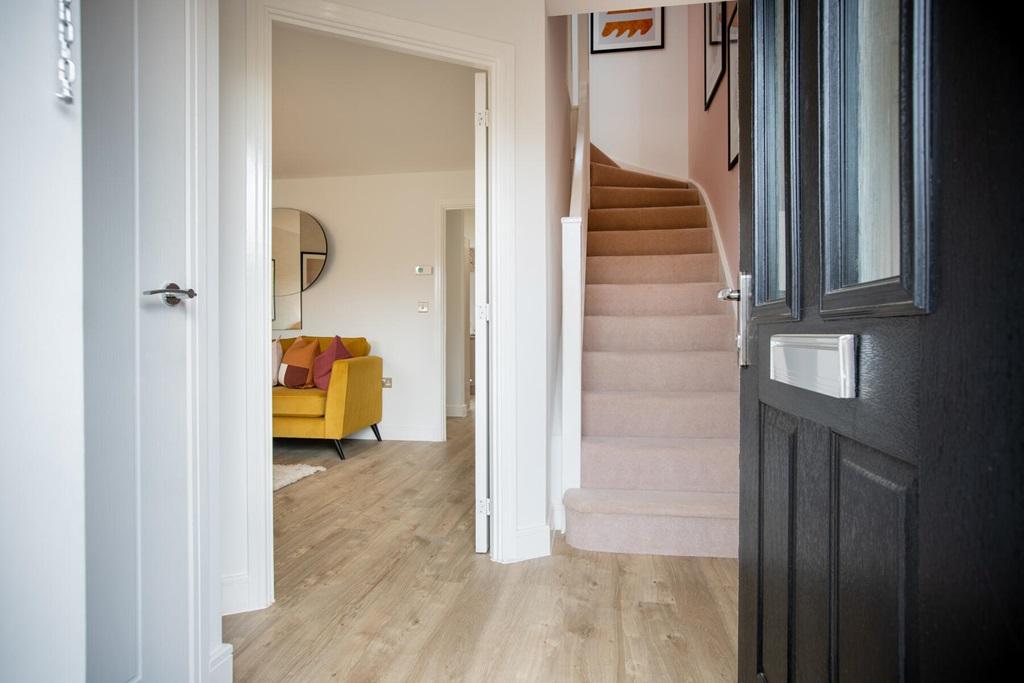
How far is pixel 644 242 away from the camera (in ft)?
13.2

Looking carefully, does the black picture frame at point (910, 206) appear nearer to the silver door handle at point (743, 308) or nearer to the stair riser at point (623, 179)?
the silver door handle at point (743, 308)

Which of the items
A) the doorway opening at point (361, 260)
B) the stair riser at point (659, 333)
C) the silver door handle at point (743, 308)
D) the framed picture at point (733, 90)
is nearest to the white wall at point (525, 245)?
the doorway opening at point (361, 260)

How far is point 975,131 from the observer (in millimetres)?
422

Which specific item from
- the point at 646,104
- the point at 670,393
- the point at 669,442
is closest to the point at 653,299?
the point at 670,393

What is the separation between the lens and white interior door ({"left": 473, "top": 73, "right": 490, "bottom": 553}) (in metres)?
2.36

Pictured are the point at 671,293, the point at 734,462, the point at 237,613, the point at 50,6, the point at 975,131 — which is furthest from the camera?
the point at 671,293

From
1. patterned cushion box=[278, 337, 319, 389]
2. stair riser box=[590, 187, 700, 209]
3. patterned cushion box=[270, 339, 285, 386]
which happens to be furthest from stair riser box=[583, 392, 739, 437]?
patterned cushion box=[270, 339, 285, 386]

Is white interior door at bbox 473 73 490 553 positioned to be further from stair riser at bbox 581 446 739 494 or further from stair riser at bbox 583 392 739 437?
stair riser at bbox 583 392 739 437

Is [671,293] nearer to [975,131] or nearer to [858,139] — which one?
[858,139]

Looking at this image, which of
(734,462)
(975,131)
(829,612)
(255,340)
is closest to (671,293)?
(734,462)

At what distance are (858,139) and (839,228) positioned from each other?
11 cm

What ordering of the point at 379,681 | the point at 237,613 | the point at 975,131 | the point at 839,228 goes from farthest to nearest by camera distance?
1. the point at 237,613
2. the point at 379,681
3. the point at 839,228
4. the point at 975,131

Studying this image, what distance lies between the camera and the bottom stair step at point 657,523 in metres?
2.31

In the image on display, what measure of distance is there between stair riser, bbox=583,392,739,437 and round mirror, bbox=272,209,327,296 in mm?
3388
